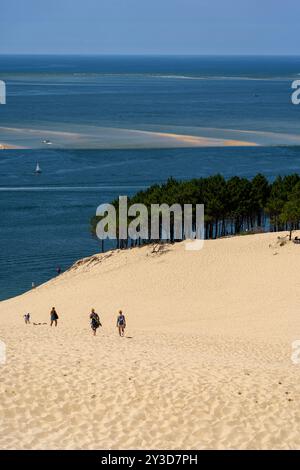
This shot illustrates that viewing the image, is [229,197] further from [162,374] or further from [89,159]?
[89,159]

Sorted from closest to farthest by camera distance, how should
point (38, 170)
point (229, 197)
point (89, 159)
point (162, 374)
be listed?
point (162, 374)
point (229, 197)
point (38, 170)
point (89, 159)

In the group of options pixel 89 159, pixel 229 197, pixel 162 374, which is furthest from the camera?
pixel 89 159

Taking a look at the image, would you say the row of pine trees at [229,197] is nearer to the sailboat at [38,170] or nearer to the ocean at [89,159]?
the ocean at [89,159]

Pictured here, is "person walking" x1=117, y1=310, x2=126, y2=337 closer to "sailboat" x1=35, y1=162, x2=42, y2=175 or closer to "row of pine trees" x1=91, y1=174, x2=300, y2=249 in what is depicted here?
"row of pine trees" x1=91, y1=174, x2=300, y2=249

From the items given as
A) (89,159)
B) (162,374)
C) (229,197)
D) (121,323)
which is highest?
(89,159)

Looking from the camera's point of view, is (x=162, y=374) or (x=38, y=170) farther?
(x=38, y=170)

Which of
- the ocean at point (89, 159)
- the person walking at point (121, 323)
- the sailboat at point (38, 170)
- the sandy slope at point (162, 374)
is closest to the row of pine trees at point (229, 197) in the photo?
the ocean at point (89, 159)

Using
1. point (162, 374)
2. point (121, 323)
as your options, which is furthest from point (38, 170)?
point (162, 374)

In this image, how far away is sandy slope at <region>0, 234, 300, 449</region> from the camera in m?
17.9

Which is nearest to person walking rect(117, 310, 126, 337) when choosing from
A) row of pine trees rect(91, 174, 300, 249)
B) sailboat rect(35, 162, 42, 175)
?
row of pine trees rect(91, 174, 300, 249)

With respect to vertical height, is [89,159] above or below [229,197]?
above

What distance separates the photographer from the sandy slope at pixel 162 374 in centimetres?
1786

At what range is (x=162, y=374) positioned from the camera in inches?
838
